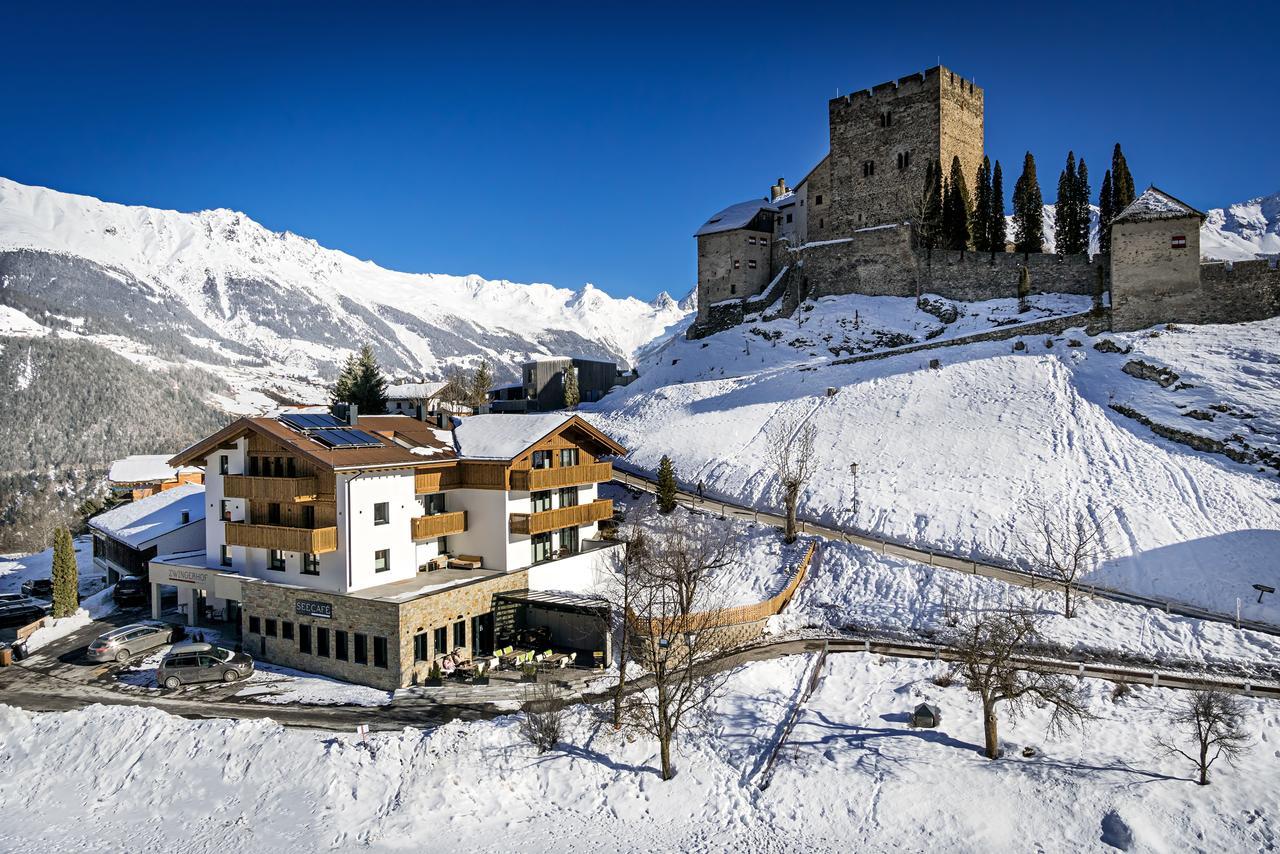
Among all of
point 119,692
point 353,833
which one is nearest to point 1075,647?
point 353,833

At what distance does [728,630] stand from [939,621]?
8737 mm

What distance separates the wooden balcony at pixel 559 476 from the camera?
110 ft

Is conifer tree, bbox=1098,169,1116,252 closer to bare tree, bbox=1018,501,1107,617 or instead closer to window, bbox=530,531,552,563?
bare tree, bbox=1018,501,1107,617

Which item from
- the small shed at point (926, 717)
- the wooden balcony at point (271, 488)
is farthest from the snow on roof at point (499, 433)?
the small shed at point (926, 717)

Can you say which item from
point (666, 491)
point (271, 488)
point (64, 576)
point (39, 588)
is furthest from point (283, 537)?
point (39, 588)

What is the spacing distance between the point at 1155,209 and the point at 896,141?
2854 cm

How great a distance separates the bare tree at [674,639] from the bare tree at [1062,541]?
13916 mm

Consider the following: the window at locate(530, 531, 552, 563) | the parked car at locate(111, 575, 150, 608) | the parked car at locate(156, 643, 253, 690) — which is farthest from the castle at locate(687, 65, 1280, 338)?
the parked car at locate(156, 643, 253, 690)

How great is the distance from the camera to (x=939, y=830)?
19.3m

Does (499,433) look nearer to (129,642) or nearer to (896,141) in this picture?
(129,642)

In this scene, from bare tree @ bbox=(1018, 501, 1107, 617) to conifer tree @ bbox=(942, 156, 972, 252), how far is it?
3834cm

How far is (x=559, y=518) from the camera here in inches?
1367

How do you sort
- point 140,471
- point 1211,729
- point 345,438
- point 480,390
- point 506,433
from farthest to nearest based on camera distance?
point 480,390
point 140,471
point 506,433
point 345,438
point 1211,729

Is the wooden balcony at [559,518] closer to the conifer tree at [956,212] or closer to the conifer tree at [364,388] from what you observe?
the conifer tree at [364,388]
